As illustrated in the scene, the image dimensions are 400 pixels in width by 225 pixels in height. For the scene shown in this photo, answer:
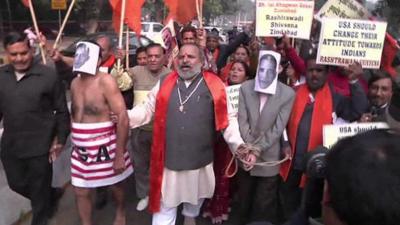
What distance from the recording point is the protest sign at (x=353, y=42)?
364 centimetres

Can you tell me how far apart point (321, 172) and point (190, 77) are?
7.86 feet

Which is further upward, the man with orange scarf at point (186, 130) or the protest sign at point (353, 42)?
the protest sign at point (353, 42)

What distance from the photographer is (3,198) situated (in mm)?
4016

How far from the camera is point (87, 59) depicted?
3537 millimetres

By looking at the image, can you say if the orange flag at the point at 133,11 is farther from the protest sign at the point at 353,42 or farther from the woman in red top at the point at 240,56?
the protest sign at the point at 353,42

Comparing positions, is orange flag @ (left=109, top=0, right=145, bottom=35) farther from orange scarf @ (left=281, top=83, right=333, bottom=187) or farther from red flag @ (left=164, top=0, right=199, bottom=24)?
orange scarf @ (left=281, top=83, right=333, bottom=187)

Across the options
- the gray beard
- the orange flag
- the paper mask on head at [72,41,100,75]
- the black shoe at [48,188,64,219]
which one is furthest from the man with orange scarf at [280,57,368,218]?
the orange flag

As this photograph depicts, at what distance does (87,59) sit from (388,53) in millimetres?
2727

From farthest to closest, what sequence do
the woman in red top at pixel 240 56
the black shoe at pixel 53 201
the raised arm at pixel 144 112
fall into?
the woman in red top at pixel 240 56 → the black shoe at pixel 53 201 → the raised arm at pixel 144 112

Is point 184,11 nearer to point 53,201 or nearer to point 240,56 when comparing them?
point 240,56

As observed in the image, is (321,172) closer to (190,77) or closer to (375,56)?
(190,77)

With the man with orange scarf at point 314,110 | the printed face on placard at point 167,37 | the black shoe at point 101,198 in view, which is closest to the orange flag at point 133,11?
the printed face on placard at point 167,37

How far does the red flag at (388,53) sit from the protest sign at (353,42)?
0.55m

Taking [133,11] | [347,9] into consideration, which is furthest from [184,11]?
[347,9]
